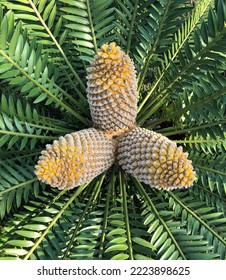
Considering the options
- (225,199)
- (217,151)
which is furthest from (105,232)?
(217,151)

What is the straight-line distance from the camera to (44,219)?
1.22 m

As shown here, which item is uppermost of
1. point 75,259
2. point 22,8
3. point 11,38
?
point 22,8

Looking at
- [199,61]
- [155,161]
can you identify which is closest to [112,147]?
[155,161]

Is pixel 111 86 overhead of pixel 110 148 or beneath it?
overhead

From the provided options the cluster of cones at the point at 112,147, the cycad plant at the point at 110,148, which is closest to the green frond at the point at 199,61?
the cycad plant at the point at 110,148

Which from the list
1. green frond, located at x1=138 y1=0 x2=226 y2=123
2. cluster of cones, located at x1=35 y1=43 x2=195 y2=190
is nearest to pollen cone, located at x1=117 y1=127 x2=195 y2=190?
cluster of cones, located at x1=35 y1=43 x2=195 y2=190

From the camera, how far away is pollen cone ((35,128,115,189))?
1066 millimetres

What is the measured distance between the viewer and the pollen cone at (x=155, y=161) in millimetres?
1100

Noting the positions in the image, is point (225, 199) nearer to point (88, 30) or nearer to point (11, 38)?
point (88, 30)

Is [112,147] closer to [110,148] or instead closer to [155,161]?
[110,148]

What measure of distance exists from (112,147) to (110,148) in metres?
0.01

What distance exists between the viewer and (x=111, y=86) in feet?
3.92

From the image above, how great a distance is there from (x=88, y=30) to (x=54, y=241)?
0.69 metres

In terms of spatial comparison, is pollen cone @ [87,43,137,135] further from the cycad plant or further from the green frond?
the green frond
